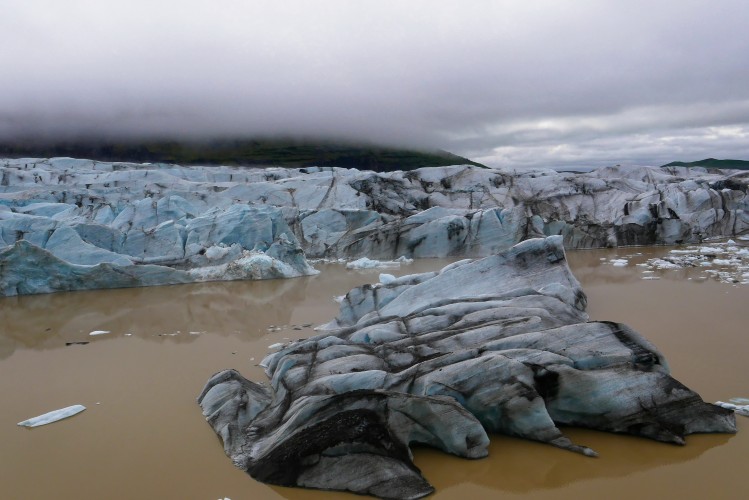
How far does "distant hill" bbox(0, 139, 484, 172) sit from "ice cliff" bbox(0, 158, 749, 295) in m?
17.7

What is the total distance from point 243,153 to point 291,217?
3193 cm

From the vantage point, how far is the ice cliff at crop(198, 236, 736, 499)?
11.7ft

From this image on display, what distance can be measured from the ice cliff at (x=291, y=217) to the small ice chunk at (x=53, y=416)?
24.9ft

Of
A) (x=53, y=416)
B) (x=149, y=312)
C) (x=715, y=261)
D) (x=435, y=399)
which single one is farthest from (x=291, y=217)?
(x=435, y=399)

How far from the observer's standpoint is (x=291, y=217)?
19.0m

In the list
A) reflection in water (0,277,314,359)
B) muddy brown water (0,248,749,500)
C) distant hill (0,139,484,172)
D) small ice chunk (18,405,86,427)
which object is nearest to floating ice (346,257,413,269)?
reflection in water (0,277,314,359)

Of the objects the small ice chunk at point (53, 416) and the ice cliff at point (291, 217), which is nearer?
the small ice chunk at point (53, 416)

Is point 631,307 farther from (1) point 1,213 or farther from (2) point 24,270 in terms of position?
(1) point 1,213

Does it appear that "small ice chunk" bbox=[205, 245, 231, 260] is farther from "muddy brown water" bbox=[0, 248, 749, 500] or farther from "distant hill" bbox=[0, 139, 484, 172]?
"distant hill" bbox=[0, 139, 484, 172]

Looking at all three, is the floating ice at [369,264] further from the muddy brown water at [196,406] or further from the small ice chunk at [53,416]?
the small ice chunk at [53,416]

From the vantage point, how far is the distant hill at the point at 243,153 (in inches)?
1880

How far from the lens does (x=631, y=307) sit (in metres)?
8.61

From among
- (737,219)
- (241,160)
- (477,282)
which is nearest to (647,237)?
(737,219)

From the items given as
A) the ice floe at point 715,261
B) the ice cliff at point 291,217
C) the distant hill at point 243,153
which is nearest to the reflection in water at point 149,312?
the ice cliff at point 291,217
